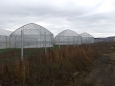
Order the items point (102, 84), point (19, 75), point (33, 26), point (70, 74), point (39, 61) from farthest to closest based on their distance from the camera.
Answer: point (33, 26) → point (39, 61) → point (70, 74) → point (102, 84) → point (19, 75)

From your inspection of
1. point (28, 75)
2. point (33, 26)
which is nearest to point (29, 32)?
point (33, 26)

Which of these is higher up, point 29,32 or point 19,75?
point 29,32

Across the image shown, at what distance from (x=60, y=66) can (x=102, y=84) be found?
6.30ft

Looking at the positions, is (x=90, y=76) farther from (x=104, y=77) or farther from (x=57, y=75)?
(x=57, y=75)

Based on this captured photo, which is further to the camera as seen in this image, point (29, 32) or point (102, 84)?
point (29, 32)

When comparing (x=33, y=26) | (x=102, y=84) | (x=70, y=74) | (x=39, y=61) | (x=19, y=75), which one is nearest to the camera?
(x=19, y=75)

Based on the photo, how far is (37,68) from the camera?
710 cm

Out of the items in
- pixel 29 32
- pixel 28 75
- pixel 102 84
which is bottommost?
pixel 102 84

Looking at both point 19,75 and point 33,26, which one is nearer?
point 19,75

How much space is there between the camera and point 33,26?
28.5 meters

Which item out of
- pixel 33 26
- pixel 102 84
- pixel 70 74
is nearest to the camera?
pixel 102 84

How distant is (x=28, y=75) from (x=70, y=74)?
1864 millimetres

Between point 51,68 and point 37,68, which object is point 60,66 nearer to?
point 51,68

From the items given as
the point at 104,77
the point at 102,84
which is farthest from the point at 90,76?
the point at 102,84
